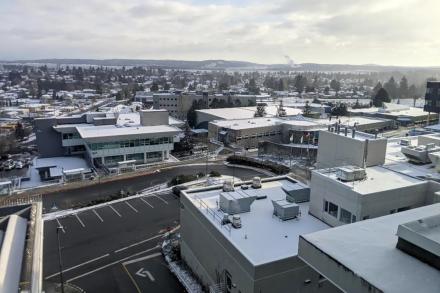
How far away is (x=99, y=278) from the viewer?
13992 millimetres

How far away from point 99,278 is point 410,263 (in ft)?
38.1

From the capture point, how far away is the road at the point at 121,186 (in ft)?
71.9

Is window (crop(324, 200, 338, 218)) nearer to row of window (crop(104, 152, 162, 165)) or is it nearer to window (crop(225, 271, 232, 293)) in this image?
window (crop(225, 271, 232, 293))

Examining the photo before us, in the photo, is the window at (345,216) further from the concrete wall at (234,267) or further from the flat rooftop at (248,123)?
the flat rooftop at (248,123)

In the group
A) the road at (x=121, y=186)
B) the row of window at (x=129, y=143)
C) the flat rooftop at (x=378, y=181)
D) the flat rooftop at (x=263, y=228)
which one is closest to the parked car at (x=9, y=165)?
the row of window at (x=129, y=143)

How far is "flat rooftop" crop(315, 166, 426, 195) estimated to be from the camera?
12.0m

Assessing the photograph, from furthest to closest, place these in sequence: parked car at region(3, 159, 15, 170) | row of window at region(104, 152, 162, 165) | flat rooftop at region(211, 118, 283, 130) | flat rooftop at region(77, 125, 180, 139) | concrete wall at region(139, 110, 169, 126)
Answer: flat rooftop at region(211, 118, 283, 130) → concrete wall at region(139, 110, 169, 126) → parked car at region(3, 159, 15, 170) → row of window at region(104, 152, 162, 165) → flat rooftop at region(77, 125, 180, 139)

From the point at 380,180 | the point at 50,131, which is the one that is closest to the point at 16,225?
the point at 380,180

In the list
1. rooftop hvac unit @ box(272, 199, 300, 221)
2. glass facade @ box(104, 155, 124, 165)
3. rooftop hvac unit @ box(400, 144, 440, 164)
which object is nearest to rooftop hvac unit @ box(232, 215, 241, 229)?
rooftop hvac unit @ box(272, 199, 300, 221)

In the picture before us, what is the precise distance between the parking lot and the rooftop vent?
29.4ft

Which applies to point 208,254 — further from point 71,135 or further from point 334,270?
point 71,135

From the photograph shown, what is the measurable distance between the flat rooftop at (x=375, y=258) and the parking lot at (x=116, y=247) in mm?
7842

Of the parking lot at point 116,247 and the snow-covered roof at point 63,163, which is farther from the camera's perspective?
the snow-covered roof at point 63,163

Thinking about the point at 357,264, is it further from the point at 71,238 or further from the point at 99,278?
the point at 71,238
